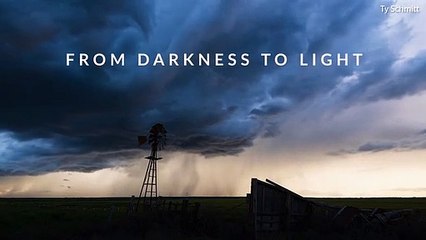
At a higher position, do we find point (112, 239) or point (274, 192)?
point (274, 192)

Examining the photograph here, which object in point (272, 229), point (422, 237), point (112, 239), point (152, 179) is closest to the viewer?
point (112, 239)

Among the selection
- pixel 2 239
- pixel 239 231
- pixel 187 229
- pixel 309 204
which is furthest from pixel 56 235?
pixel 309 204

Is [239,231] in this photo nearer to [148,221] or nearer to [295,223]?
[295,223]

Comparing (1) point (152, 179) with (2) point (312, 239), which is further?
(1) point (152, 179)

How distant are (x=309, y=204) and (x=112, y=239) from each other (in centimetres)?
893

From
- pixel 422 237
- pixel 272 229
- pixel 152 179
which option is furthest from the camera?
pixel 152 179

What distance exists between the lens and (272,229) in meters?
22.9

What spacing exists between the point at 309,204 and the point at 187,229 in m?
5.49

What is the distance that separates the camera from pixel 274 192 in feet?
76.4

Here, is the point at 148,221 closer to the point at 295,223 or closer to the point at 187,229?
the point at 187,229

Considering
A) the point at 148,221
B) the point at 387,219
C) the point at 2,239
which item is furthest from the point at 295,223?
the point at 2,239

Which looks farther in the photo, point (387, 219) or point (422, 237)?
point (387, 219)

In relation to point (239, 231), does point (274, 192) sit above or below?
above

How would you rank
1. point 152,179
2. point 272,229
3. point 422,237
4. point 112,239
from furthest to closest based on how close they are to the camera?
1. point 152,179
2. point 272,229
3. point 422,237
4. point 112,239
